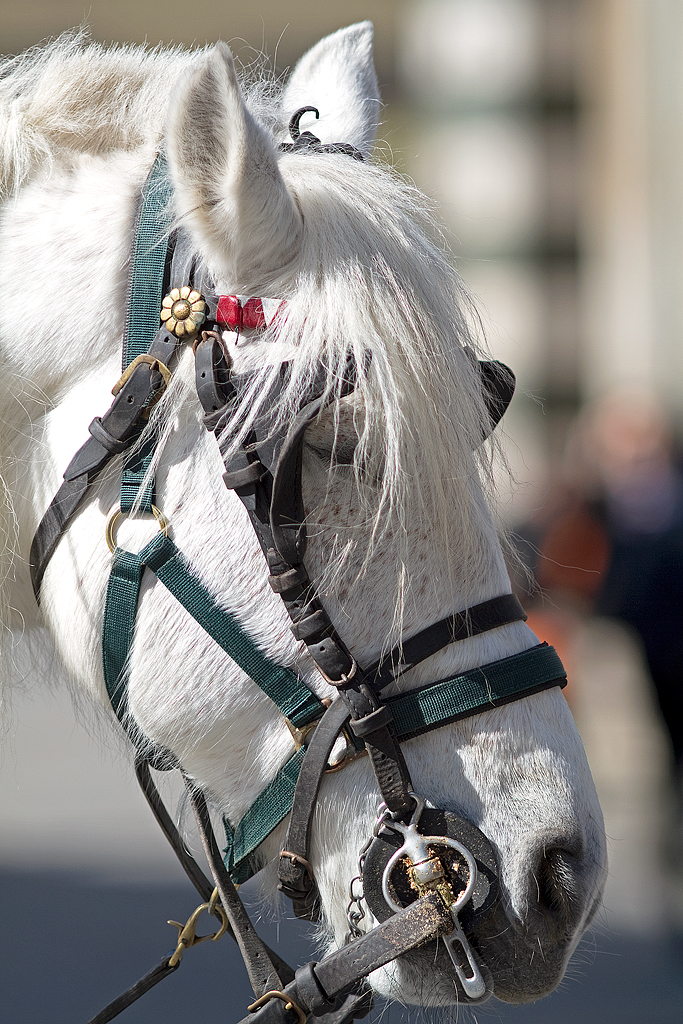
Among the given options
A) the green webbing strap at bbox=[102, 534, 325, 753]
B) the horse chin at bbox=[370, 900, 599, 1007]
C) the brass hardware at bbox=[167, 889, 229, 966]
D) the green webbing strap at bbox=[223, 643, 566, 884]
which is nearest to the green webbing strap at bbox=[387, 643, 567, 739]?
the green webbing strap at bbox=[223, 643, 566, 884]

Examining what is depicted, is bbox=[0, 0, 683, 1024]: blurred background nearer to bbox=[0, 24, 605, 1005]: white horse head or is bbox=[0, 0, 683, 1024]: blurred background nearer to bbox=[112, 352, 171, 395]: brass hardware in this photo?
bbox=[0, 24, 605, 1005]: white horse head

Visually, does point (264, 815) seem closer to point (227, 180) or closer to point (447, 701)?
point (447, 701)

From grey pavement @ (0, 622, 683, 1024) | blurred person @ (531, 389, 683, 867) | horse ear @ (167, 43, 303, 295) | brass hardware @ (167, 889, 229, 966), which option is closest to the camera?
horse ear @ (167, 43, 303, 295)

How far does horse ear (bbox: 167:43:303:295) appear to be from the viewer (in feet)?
3.63

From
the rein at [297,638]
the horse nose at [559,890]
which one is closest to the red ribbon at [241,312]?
the rein at [297,638]

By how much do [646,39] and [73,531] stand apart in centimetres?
1213

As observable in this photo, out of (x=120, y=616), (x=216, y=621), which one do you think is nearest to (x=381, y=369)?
(x=216, y=621)

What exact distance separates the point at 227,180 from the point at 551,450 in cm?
1264

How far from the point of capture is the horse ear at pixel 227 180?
111 cm

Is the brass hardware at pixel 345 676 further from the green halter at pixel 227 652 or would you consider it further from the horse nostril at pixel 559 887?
the horse nostril at pixel 559 887

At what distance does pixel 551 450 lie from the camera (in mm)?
13328

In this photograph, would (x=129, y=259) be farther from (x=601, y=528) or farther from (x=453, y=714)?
(x=601, y=528)

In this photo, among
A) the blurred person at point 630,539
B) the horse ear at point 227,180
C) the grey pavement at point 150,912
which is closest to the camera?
the horse ear at point 227,180

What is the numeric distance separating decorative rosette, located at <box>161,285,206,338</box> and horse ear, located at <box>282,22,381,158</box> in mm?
578
